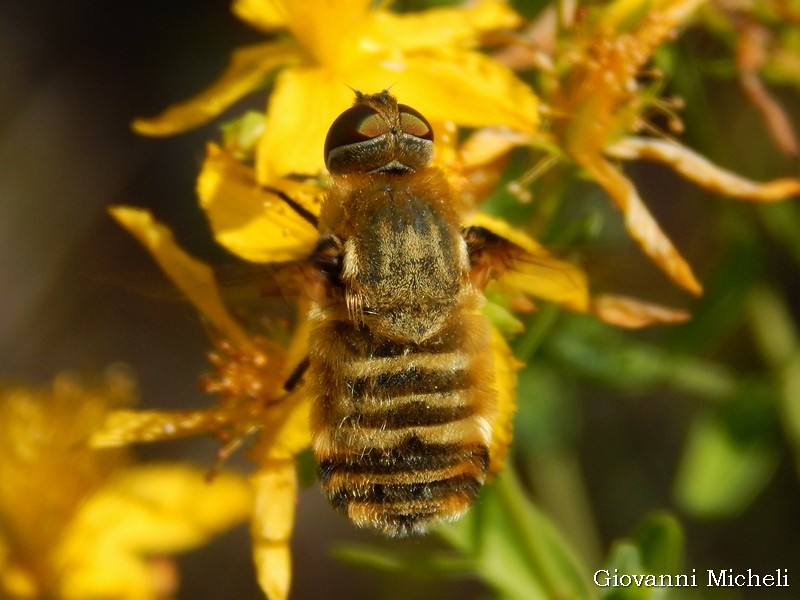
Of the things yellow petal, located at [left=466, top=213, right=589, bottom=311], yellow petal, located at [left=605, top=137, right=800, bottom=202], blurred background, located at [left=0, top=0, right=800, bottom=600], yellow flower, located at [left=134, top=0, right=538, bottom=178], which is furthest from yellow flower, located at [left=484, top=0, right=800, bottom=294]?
blurred background, located at [left=0, top=0, right=800, bottom=600]

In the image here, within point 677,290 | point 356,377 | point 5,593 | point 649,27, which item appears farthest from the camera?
point 677,290

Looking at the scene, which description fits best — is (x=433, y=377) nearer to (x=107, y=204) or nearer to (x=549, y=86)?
(x=549, y=86)

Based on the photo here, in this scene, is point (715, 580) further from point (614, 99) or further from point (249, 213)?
point (249, 213)

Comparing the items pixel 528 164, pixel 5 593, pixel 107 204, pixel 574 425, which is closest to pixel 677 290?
pixel 574 425

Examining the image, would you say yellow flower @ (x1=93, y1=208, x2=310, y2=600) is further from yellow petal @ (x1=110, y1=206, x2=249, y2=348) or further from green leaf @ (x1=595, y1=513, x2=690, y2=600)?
green leaf @ (x1=595, y1=513, x2=690, y2=600)

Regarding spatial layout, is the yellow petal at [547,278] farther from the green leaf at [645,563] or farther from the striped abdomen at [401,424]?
the green leaf at [645,563]
